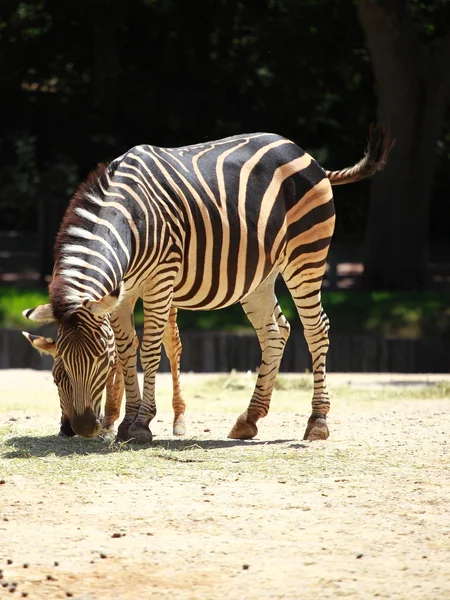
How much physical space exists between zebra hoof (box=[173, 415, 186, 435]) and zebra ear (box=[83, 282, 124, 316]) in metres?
1.69

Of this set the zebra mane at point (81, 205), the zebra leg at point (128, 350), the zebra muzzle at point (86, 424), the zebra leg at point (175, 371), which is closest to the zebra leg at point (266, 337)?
the zebra leg at point (175, 371)

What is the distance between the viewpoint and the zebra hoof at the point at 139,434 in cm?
733

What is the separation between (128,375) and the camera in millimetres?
7715

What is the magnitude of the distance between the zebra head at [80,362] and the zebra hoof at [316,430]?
5.39 feet

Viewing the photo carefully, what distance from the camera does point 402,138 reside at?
17.1 m

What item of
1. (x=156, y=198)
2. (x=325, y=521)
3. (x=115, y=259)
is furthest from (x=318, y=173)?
(x=325, y=521)

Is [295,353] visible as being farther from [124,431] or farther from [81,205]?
[81,205]

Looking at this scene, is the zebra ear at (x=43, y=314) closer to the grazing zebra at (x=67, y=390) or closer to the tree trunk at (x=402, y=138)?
the grazing zebra at (x=67, y=390)

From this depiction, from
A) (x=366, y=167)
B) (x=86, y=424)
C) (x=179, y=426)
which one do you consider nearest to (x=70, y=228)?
(x=86, y=424)

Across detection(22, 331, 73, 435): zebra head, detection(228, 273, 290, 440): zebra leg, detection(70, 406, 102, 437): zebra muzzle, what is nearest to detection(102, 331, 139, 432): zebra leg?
detection(228, 273, 290, 440): zebra leg

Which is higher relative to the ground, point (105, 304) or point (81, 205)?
Result: point (81, 205)

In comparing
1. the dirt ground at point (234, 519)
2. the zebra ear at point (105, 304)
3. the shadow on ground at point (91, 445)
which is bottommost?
the dirt ground at point (234, 519)

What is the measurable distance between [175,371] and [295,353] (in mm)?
4893

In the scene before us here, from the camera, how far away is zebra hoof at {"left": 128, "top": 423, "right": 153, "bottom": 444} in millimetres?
7332
